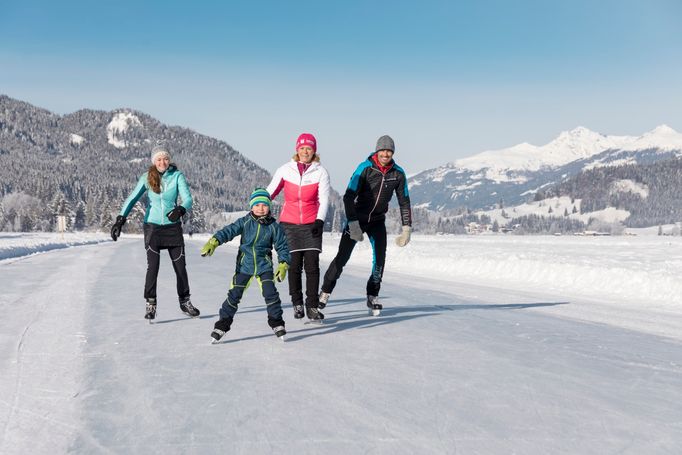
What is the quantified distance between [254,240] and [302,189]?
122 cm

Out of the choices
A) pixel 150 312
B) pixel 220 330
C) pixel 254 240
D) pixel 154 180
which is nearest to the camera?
pixel 220 330

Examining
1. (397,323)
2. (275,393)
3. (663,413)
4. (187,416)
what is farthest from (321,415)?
(397,323)

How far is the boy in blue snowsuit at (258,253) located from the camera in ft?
17.4

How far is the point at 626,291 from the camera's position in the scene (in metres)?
11.7

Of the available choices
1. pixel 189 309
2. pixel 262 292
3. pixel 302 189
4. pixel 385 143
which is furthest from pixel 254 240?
pixel 385 143

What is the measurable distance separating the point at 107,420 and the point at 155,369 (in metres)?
1.13

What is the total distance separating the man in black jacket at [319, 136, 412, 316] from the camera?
6.94 metres

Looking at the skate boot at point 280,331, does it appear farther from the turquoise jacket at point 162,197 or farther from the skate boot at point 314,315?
the turquoise jacket at point 162,197

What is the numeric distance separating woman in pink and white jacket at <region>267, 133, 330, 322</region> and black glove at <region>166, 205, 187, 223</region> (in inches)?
44.8

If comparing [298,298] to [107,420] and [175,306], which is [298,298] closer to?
[175,306]

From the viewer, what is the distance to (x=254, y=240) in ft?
17.6

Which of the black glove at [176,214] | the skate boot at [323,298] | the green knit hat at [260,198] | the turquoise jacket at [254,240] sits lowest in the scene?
the skate boot at [323,298]

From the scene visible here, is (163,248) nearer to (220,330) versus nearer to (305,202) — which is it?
(305,202)

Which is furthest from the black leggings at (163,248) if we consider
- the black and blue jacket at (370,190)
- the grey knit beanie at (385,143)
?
the grey knit beanie at (385,143)
